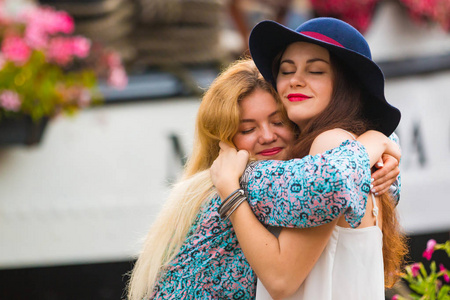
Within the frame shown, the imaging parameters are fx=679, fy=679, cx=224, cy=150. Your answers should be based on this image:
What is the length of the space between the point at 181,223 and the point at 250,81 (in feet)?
1.58

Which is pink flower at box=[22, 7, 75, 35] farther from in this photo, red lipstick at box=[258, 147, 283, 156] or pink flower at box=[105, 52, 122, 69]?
red lipstick at box=[258, 147, 283, 156]

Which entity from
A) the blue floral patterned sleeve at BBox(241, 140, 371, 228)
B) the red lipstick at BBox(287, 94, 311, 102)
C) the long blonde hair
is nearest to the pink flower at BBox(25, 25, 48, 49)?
the long blonde hair

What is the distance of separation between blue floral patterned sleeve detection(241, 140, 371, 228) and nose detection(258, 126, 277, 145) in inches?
10.4

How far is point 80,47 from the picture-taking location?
13.1 feet

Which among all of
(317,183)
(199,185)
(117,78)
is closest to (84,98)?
(117,78)

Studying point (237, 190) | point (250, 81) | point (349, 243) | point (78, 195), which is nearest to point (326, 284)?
point (349, 243)

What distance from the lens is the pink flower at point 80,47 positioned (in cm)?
397

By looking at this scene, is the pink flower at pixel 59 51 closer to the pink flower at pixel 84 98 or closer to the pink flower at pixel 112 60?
the pink flower at pixel 84 98

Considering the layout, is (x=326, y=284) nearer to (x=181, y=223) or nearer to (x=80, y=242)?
(x=181, y=223)

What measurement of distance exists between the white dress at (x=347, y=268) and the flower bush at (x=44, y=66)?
2.48 metres

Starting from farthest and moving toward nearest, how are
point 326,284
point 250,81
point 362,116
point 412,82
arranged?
point 412,82 → point 250,81 → point 362,116 → point 326,284

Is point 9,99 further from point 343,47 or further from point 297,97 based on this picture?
point 343,47

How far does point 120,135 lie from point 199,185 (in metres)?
2.68

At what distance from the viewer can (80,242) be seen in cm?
460
